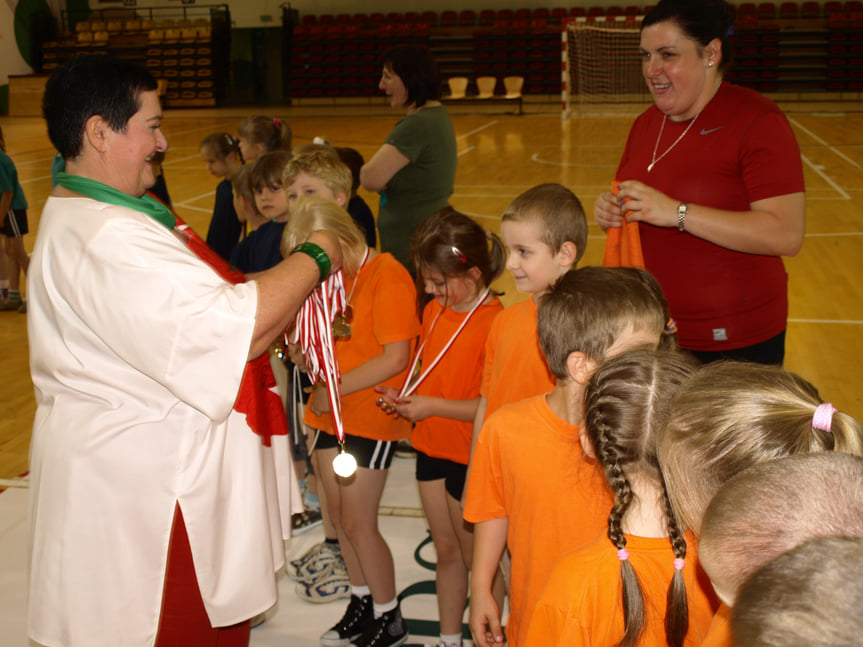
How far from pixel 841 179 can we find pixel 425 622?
991 centimetres

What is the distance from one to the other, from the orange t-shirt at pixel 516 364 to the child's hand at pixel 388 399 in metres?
0.34

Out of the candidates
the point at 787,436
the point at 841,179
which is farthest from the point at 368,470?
the point at 841,179

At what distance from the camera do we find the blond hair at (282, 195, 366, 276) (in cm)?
225

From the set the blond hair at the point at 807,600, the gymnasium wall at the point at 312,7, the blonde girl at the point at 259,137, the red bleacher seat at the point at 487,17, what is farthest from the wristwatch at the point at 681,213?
the gymnasium wall at the point at 312,7

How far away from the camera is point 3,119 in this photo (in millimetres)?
20359

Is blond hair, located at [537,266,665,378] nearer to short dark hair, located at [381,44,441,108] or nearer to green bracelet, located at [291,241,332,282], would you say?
green bracelet, located at [291,241,332,282]

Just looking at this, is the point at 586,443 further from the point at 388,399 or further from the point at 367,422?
the point at 367,422

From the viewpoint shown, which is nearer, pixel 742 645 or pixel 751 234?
pixel 742 645

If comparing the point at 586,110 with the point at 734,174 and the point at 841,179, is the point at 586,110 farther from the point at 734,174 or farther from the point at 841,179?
the point at 734,174

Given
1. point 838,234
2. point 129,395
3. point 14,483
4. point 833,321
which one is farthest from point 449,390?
point 838,234

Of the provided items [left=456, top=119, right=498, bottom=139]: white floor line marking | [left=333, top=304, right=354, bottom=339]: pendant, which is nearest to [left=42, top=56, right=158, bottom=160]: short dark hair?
[left=333, top=304, right=354, bottom=339]: pendant

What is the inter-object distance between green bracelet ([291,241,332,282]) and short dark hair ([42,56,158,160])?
44 cm

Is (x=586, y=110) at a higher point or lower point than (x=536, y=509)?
higher

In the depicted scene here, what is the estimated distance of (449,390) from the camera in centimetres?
249
